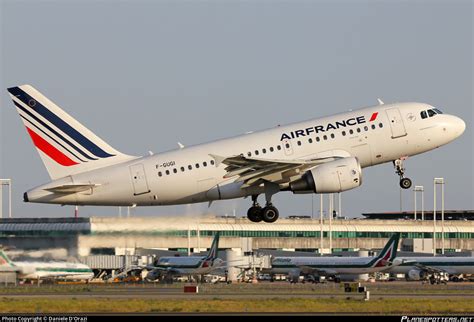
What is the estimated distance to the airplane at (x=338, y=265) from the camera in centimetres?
11906

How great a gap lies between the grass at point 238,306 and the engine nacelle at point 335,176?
7.42 m

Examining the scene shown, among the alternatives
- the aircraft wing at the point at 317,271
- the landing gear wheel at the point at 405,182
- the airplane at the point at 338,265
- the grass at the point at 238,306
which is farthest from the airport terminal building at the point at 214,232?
the landing gear wheel at the point at 405,182

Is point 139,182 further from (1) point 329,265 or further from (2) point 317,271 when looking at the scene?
(1) point 329,265

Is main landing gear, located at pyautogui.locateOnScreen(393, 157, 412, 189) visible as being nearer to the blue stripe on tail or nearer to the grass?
the grass

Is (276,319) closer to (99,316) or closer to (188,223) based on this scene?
(99,316)

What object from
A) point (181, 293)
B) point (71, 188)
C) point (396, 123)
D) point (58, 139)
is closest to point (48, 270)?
point (181, 293)

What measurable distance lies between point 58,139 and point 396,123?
2224 centimetres

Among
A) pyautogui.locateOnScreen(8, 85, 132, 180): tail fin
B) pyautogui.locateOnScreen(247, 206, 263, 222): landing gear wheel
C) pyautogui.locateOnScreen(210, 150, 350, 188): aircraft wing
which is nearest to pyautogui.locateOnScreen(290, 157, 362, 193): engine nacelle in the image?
pyautogui.locateOnScreen(210, 150, 350, 188): aircraft wing

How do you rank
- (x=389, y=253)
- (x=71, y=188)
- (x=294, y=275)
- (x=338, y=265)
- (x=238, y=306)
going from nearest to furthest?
(x=238, y=306) < (x=71, y=188) < (x=389, y=253) < (x=294, y=275) < (x=338, y=265)

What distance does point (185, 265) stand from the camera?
114 m

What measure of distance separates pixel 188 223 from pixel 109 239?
595 cm

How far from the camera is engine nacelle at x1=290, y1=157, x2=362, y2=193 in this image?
71000 mm

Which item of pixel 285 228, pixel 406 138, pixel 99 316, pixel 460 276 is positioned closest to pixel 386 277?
pixel 460 276

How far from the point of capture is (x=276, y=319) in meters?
56.1
